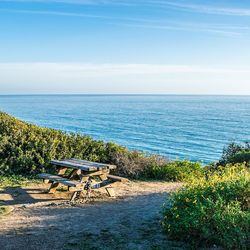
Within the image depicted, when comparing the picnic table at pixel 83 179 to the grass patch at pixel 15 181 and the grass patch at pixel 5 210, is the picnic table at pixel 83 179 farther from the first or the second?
the grass patch at pixel 5 210

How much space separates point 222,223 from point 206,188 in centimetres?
135

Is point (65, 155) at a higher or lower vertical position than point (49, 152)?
lower

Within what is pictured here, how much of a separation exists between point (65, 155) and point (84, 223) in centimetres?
643

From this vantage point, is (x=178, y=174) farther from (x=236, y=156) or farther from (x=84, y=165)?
(x=84, y=165)

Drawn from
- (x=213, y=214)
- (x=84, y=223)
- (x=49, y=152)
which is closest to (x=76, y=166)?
(x=84, y=223)

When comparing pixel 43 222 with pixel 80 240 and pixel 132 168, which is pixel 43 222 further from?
pixel 132 168

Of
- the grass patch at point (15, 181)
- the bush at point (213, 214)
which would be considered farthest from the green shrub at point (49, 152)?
the bush at point (213, 214)

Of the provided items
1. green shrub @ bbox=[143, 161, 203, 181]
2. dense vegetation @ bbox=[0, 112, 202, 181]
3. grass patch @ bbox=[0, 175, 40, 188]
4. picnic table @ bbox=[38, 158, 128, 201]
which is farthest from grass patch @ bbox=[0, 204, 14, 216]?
green shrub @ bbox=[143, 161, 203, 181]

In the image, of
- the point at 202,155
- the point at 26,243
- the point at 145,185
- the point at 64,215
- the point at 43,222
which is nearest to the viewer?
the point at 26,243

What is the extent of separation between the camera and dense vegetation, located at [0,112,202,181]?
563 inches

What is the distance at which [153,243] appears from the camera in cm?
779

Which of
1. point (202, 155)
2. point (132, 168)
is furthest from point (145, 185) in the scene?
point (202, 155)

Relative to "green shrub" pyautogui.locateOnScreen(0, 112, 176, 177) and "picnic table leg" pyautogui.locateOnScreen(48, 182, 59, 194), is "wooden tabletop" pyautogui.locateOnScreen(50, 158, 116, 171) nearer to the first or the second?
"picnic table leg" pyautogui.locateOnScreen(48, 182, 59, 194)

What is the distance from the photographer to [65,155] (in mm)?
15273
